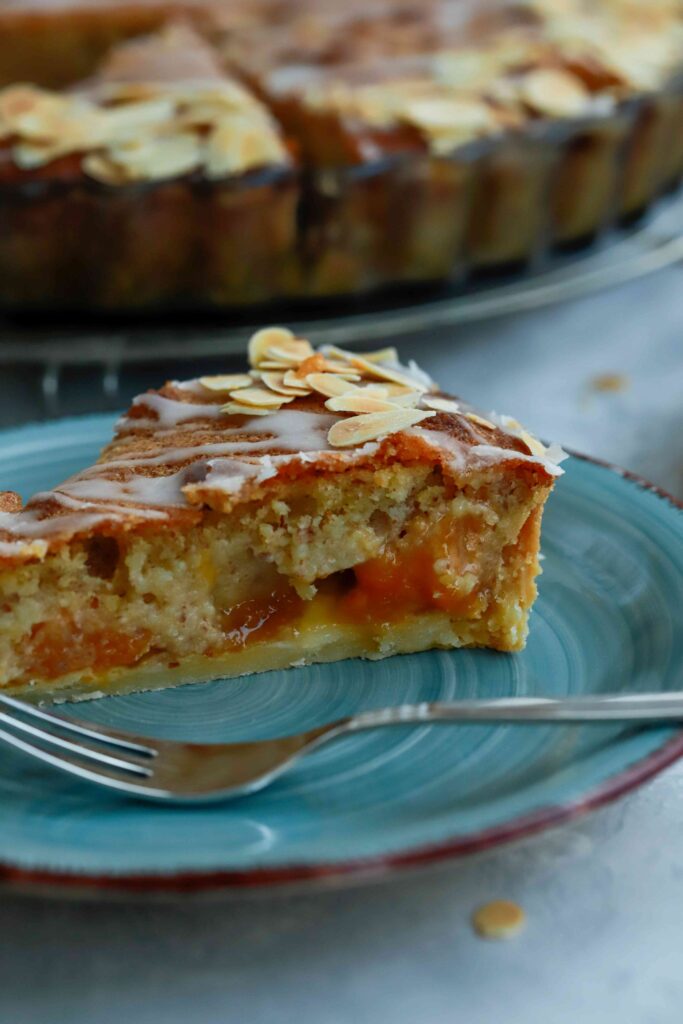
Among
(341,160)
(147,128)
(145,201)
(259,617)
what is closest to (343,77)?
(341,160)

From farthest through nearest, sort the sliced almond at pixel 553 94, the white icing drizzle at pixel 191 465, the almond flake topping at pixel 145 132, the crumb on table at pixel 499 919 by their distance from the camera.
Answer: the sliced almond at pixel 553 94 < the almond flake topping at pixel 145 132 < the white icing drizzle at pixel 191 465 < the crumb on table at pixel 499 919

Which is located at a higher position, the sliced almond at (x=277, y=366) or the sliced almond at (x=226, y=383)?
the sliced almond at (x=277, y=366)

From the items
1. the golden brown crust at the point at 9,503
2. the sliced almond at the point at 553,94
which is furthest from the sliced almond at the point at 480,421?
the sliced almond at the point at 553,94

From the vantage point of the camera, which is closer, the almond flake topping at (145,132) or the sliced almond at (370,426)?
the sliced almond at (370,426)

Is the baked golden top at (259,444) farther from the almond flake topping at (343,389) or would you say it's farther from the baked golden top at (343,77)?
the baked golden top at (343,77)

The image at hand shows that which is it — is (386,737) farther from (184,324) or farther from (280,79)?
(280,79)

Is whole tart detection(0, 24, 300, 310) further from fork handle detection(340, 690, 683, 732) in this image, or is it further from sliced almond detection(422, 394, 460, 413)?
fork handle detection(340, 690, 683, 732)

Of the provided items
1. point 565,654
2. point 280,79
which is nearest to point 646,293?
point 280,79
